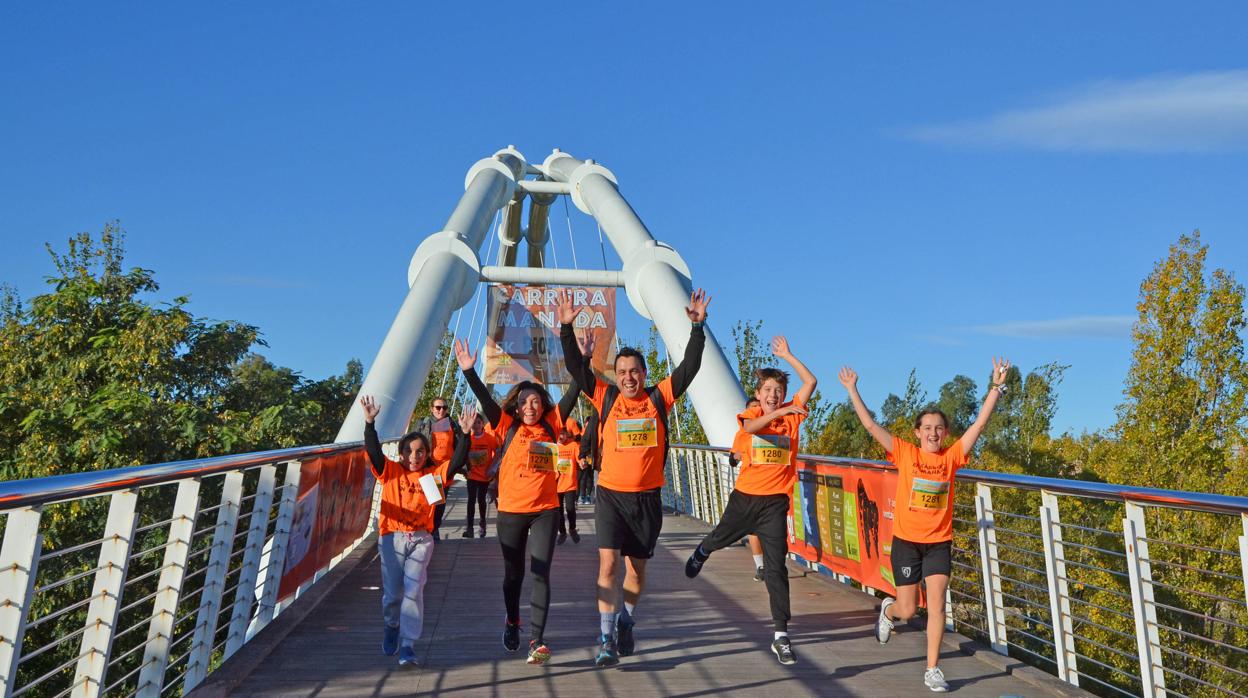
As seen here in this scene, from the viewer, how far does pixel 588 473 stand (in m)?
16.5

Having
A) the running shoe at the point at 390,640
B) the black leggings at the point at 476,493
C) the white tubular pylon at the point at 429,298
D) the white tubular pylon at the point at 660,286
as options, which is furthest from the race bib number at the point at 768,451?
the white tubular pylon at the point at 429,298

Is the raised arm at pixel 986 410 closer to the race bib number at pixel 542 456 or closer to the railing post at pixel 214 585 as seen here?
the race bib number at pixel 542 456

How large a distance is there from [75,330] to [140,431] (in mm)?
5488

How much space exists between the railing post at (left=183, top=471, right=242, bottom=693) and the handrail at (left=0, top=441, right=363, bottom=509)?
0.59 ft

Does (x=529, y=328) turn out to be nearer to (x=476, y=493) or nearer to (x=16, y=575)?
(x=476, y=493)

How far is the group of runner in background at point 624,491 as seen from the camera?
582cm

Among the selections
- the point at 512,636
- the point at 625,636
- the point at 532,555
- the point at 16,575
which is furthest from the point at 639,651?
the point at 16,575

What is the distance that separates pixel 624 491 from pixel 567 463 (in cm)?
85

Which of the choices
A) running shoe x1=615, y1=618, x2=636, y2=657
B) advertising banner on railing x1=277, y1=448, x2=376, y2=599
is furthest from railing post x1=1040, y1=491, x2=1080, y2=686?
advertising banner on railing x1=277, y1=448, x2=376, y2=599

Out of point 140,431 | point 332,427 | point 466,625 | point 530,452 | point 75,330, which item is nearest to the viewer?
point 530,452

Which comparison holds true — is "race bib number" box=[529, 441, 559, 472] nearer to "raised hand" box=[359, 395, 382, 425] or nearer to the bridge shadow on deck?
"raised hand" box=[359, 395, 382, 425]

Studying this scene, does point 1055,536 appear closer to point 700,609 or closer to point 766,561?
point 766,561

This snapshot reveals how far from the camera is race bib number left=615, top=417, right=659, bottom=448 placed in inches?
238

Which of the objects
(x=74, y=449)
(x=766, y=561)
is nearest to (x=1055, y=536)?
(x=766, y=561)
